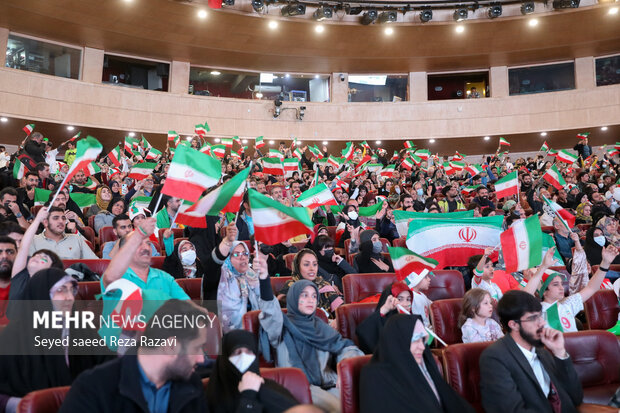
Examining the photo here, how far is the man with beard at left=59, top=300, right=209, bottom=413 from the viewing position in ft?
6.10

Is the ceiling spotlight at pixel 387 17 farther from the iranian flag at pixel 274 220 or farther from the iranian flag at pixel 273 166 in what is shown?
the iranian flag at pixel 274 220

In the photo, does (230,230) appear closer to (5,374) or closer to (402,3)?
(5,374)

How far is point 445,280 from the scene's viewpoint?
14.4ft

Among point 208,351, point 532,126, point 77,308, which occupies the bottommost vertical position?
point 208,351

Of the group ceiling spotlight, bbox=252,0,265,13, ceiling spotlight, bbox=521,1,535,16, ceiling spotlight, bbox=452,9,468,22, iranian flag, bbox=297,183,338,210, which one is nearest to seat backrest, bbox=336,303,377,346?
iranian flag, bbox=297,183,338,210

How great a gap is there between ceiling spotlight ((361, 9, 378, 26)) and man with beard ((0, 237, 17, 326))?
11940 mm

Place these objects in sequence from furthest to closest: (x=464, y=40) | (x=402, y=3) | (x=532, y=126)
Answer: (x=532, y=126), (x=464, y=40), (x=402, y=3)

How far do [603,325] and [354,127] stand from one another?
1266cm

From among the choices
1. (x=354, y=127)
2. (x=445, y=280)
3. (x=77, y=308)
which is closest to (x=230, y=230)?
(x=77, y=308)

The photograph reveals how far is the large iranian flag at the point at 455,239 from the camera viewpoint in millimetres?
4480

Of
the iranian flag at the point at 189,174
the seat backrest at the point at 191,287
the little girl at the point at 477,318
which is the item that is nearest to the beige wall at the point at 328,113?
the iranian flag at the point at 189,174

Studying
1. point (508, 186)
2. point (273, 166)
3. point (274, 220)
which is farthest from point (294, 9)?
point (274, 220)

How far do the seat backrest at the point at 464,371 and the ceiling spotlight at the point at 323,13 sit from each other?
11844 mm

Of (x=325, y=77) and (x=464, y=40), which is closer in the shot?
(x=464, y=40)
